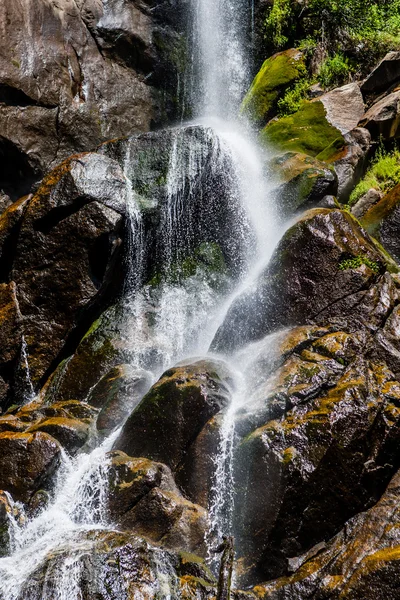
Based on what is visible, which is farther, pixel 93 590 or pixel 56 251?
pixel 56 251

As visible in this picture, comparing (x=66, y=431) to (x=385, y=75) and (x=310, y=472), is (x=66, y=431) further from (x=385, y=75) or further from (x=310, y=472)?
(x=385, y=75)

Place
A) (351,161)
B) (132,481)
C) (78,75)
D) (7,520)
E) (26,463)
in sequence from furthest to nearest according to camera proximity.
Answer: (78,75)
(351,161)
(26,463)
(7,520)
(132,481)

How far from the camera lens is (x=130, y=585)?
5051 millimetres

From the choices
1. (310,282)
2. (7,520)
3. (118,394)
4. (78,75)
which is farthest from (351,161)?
(7,520)

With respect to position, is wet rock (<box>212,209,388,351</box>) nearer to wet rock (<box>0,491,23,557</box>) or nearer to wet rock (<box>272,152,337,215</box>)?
wet rock (<box>272,152,337,215</box>)

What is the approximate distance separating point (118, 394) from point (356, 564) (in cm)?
447

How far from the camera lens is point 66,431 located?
7.47 meters

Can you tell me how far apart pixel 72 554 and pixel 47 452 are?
189 centimetres

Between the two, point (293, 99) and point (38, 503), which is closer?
point (38, 503)

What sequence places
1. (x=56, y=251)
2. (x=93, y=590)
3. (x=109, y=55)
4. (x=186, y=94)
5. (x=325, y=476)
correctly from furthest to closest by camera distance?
1. (x=186, y=94)
2. (x=109, y=55)
3. (x=56, y=251)
4. (x=325, y=476)
5. (x=93, y=590)

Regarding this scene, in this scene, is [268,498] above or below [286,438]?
below

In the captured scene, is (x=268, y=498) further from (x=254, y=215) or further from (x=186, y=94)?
(x=186, y=94)

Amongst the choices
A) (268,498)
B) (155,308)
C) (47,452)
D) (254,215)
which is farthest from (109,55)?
(268,498)

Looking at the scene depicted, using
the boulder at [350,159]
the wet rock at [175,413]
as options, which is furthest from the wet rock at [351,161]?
the wet rock at [175,413]
